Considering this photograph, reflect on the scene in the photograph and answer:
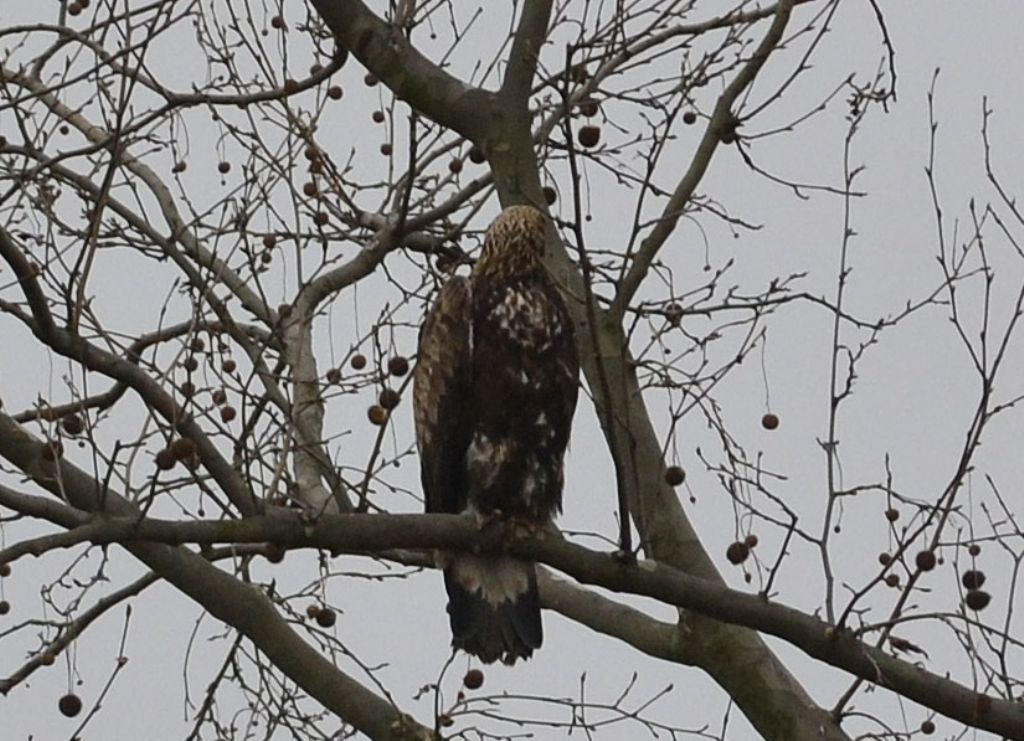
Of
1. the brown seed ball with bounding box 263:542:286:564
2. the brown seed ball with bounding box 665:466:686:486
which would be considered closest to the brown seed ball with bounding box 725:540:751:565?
the brown seed ball with bounding box 665:466:686:486

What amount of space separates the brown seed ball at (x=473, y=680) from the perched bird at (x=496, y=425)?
0.42 m

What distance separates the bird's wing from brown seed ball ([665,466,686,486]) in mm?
604

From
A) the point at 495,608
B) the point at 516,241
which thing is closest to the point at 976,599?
the point at 495,608

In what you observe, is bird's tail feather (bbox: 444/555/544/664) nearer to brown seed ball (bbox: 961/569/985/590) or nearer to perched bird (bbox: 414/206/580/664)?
perched bird (bbox: 414/206/580/664)

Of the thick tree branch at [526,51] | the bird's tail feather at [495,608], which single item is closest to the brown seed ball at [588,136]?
the thick tree branch at [526,51]

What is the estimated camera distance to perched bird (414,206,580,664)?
5523 millimetres

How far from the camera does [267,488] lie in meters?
4.80

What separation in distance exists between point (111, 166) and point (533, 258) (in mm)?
1800

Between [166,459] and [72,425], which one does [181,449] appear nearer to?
[166,459]

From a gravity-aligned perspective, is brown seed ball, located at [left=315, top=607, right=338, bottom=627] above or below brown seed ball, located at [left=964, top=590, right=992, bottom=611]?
above

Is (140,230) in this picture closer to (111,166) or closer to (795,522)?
(111,166)

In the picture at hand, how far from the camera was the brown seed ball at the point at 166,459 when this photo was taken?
4.27 m

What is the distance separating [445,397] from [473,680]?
97 centimetres

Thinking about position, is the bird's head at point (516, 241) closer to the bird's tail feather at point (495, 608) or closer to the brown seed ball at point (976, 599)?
the bird's tail feather at point (495, 608)
